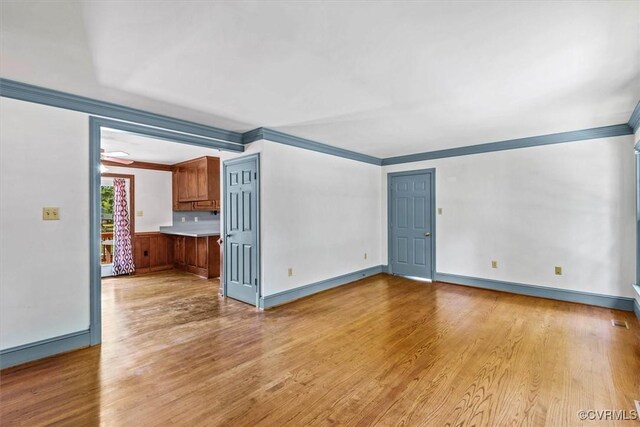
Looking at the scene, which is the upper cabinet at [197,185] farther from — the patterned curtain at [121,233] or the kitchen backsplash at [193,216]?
the patterned curtain at [121,233]

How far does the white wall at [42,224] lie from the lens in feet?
8.40

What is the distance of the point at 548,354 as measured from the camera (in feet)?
8.96

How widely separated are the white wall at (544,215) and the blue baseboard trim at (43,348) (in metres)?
5.27

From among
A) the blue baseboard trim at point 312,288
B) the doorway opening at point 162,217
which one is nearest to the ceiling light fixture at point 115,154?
the doorway opening at point 162,217

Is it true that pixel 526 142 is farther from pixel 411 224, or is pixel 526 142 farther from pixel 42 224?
pixel 42 224

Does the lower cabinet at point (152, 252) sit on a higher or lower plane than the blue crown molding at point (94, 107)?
lower

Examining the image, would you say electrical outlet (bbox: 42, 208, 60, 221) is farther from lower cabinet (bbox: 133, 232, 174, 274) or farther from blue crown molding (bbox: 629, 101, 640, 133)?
blue crown molding (bbox: 629, 101, 640, 133)

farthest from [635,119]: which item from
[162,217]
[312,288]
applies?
[162,217]

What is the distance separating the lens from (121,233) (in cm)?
621

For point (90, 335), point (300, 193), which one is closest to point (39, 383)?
point (90, 335)

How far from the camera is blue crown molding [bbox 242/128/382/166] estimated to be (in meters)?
4.09

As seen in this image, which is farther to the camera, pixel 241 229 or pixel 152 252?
pixel 152 252

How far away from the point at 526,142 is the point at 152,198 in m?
7.43

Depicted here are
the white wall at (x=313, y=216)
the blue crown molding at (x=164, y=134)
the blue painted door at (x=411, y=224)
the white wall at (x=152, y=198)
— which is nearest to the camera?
the blue crown molding at (x=164, y=134)
